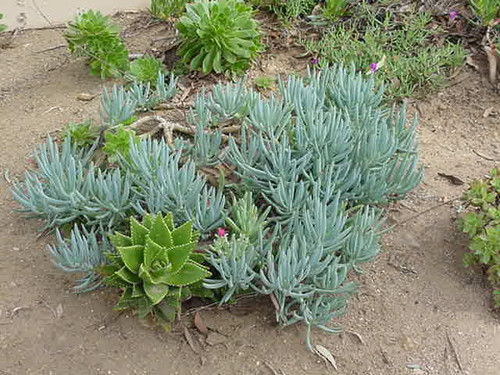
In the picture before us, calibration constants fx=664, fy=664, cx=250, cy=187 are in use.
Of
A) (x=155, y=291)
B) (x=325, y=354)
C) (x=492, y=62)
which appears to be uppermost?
(x=492, y=62)

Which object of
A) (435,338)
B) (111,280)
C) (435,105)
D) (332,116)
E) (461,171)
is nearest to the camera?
(111,280)

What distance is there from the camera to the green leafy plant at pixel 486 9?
4.46 meters

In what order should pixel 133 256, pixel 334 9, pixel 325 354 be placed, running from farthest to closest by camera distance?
pixel 334 9, pixel 325 354, pixel 133 256

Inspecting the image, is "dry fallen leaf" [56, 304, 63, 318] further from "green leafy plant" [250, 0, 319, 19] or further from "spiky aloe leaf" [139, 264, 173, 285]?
"green leafy plant" [250, 0, 319, 19]

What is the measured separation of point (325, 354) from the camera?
280 cm

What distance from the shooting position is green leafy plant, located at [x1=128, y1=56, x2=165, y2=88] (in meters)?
4.23

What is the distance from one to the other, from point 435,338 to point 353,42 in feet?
7.48

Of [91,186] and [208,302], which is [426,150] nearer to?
[208,302]

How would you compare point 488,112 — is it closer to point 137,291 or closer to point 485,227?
point 485,227

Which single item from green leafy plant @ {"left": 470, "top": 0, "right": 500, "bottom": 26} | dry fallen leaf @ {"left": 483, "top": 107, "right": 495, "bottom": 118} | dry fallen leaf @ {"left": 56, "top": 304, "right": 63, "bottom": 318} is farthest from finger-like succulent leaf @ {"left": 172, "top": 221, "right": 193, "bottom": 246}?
green leafy plant @ {"left": 470, "top": 0, "right": 500, "bottom": 26}

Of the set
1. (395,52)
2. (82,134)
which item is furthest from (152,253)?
(395,52)

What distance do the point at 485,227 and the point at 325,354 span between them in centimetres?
93

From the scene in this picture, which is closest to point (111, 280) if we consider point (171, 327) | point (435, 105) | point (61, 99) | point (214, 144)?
point (171, 327)

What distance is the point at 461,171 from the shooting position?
145 inches
